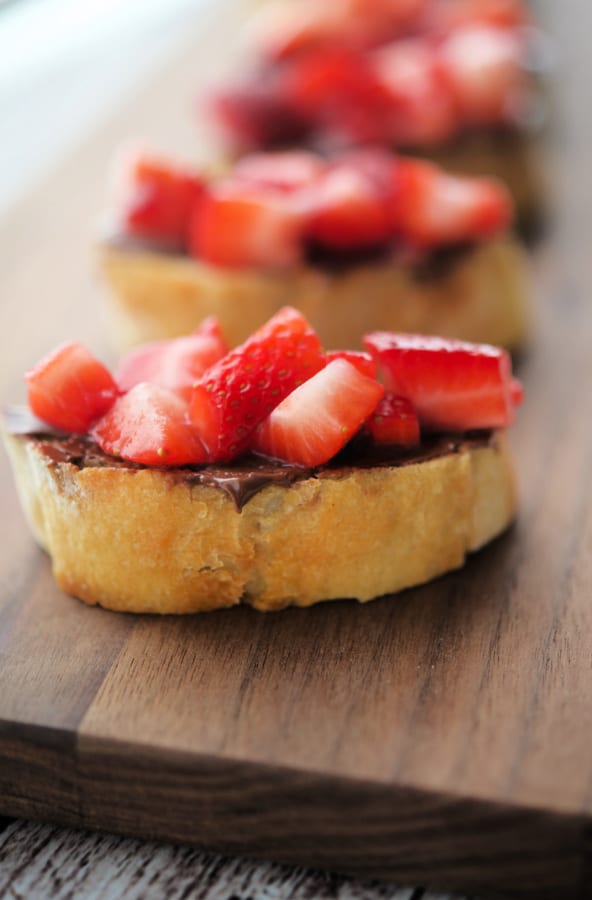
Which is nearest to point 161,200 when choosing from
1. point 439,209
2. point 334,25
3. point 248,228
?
point 248,228

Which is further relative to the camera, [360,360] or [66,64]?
[66,64]

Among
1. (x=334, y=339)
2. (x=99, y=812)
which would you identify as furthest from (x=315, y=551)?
(x=334, y=339)

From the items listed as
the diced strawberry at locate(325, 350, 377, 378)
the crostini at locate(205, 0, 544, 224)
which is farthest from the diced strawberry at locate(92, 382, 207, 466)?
the crostini at locate(205, 0, 544, 224)

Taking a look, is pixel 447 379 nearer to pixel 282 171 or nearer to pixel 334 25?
pixel 282 171

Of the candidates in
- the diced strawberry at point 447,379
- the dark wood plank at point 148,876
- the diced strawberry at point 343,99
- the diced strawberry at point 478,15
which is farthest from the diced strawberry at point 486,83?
the dark wood plank at point 148,876

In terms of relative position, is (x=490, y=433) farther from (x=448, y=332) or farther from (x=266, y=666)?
(x=448, y=332)

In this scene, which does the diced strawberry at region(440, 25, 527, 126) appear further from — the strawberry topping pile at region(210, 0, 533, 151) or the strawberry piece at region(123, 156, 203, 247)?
the strawberry piece at region(123, 156, 203, 247)
